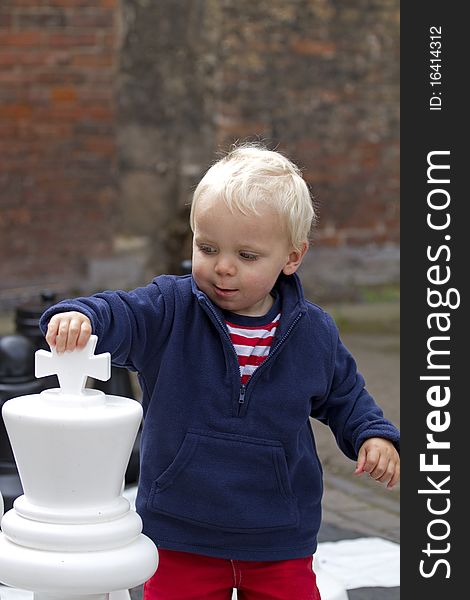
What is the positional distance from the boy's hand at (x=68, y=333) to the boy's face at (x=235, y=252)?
0.37 metres

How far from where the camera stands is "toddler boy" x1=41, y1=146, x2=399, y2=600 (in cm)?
234

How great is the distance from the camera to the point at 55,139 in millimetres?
7285

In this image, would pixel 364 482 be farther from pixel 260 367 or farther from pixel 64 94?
pixel 64 94

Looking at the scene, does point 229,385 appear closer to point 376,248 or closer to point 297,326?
point 297,326

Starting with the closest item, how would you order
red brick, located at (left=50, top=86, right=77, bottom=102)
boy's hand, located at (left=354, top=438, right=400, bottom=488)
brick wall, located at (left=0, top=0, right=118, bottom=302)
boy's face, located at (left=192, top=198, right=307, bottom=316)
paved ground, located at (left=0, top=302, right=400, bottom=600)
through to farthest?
boy's face, located at (left=192, top=198, right=307, bottom=316)
boy's hand, located at (left=354, top=438, right=400, bottom=488)
paved ground, located at (left=0, top=302, right=400, bottom=600)
brick wall, located at (left=0, top=0, right=118, bottom=302)
red brick, located at (left=50, top=86, right=77, bottom=102)

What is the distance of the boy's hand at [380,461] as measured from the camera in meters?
2.44

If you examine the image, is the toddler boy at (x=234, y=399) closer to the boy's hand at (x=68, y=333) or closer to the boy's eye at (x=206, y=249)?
the boy's eye at (x=206, y=249)

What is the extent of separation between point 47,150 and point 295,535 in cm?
518

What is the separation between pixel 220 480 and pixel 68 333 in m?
0.49

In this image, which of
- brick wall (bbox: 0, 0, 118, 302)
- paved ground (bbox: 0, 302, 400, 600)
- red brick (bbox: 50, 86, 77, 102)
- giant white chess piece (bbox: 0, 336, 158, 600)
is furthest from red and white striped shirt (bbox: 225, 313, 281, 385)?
red brick (bbox: 50, 86, 77, 102)

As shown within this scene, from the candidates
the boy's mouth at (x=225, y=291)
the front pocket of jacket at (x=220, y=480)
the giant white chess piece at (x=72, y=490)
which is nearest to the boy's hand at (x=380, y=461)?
the front pocket of jacket at (x=220, y=480)

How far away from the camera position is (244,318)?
246cm

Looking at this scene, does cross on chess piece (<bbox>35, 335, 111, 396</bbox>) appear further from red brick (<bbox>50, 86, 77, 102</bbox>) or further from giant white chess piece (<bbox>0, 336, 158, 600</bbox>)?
red brick (<bbox>50, 86, 77, 102</bbox>)

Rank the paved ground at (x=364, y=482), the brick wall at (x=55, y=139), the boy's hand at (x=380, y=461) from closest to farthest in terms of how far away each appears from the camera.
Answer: the boy's hand at (x=380, y=461) → the paved ground at (x=364, y=482) → the brick wall at (x=55, y=139)
